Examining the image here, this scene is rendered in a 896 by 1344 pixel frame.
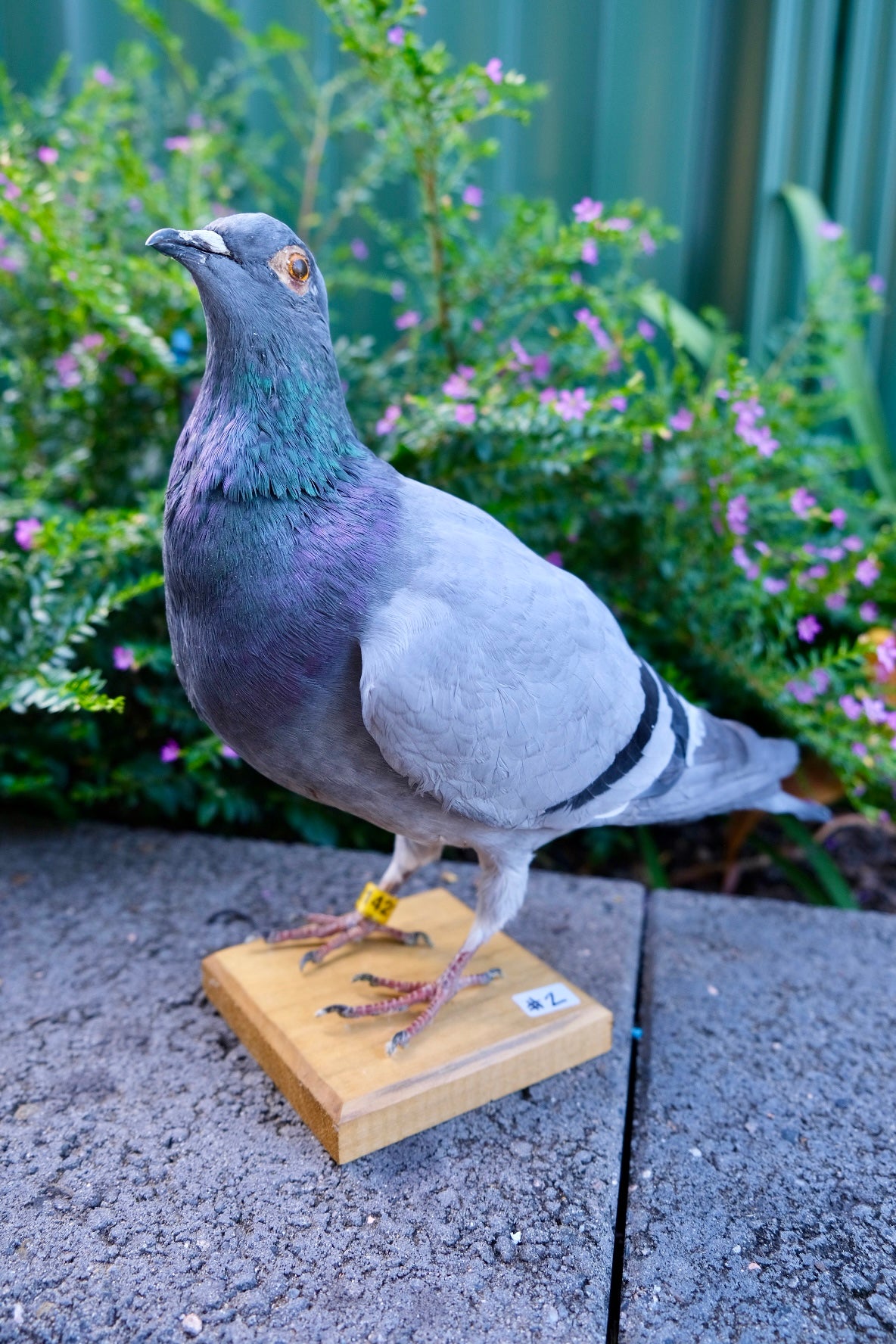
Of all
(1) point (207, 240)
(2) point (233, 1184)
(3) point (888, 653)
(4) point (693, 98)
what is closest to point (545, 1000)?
(2) point (233, 1184)

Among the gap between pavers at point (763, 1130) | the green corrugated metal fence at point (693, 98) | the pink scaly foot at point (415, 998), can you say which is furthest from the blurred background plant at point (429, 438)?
the pink scaly foot at point (415, 998)

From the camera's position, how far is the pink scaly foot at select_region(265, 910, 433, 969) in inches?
79.6

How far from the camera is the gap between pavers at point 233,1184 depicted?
1354 millimetres

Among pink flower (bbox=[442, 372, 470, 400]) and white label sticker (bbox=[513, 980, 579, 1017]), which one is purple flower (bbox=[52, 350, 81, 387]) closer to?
pink flower (bbox=[442, 372, 470, 400])

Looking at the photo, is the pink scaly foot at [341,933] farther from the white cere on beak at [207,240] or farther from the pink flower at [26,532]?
the white cere on beak at [207,240]

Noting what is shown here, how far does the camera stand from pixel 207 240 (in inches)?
53.2

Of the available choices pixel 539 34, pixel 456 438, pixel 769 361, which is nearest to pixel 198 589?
pixel 456 438

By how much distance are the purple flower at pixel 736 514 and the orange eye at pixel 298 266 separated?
1.41m

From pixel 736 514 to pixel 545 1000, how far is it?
4.32ft

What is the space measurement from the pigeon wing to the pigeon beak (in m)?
0.46

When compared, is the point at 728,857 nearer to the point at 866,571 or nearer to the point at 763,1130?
the point at 866,571

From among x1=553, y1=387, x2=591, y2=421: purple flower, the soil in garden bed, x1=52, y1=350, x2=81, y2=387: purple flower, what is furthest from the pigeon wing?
x1=52, y1=350, x2=81, y2=387: purple flower

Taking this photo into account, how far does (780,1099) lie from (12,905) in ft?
5.75

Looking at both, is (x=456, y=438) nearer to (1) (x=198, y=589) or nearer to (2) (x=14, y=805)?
(1) (x=198, y=589)
